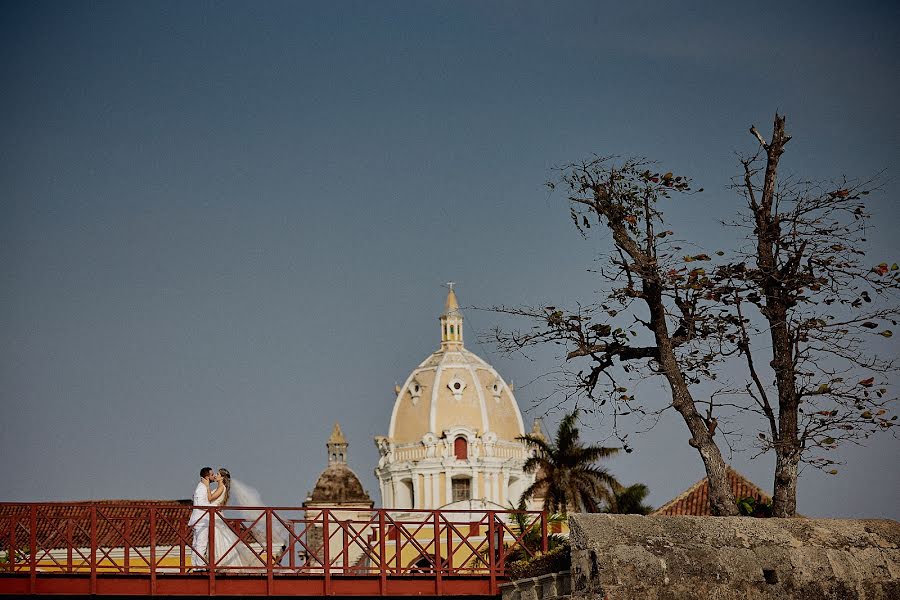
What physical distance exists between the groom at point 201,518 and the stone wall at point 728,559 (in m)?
4.98

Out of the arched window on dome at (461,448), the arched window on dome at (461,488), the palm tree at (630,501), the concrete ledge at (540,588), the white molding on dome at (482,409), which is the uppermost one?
the white molding on dome at (482,409)

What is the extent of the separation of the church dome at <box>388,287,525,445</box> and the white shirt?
79527 millimetres

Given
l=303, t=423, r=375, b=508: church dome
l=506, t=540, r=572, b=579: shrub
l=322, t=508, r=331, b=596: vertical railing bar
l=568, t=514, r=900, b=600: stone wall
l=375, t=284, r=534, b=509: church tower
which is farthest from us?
l=375, t=284, r=534, b=509: church tower

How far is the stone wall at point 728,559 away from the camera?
17078mm

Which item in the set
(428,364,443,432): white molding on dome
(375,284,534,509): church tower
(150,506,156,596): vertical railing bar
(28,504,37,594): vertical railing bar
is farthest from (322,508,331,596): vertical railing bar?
(428,364,443,432): white molding on dome

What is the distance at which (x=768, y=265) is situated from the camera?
20516 mm

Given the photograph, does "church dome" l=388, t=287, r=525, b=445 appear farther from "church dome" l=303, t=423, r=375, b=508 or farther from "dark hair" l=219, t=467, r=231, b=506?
"dark hair" l=219, t=467, r=231, b=506

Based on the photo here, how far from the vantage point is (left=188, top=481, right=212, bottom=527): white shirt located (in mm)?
18844

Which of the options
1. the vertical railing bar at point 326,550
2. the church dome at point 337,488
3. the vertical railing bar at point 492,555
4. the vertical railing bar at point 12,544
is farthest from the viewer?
the church dome at point 337,488

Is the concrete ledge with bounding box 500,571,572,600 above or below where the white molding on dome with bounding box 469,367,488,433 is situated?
below

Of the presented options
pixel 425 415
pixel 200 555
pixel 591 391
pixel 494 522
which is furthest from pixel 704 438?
pixel 425 415

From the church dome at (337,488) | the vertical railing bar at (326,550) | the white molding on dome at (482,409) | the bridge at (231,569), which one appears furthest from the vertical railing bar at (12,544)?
the white molding on dome at (482,409)

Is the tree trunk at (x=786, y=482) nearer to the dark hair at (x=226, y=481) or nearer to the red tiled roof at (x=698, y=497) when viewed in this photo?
the dark hair at (x=226, y=481)

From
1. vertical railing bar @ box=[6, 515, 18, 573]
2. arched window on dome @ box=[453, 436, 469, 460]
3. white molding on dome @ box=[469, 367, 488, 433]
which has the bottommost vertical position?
vertical railing bar @ box=[6, 515, 18, 573]
